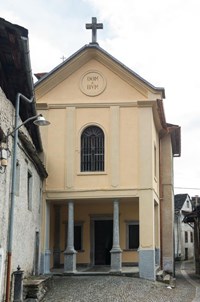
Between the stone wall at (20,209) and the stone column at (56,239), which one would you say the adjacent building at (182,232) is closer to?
the stone column at (56,239)

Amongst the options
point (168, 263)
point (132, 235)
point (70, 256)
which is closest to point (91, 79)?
point (132, 235)

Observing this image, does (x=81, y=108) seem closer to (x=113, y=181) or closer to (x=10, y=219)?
(x=113, y=181)

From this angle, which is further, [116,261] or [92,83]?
[92,83]

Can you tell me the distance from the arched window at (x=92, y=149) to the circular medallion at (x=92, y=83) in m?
1.62

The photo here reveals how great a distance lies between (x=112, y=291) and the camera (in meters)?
16.5

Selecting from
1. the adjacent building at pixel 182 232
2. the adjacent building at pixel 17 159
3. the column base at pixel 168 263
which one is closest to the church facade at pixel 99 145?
the column base at pixel 168 263

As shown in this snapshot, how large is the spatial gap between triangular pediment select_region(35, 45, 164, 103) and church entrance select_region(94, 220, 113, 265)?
21.0 ft

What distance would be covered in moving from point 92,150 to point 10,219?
9.62 m

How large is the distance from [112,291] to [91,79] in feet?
32.2

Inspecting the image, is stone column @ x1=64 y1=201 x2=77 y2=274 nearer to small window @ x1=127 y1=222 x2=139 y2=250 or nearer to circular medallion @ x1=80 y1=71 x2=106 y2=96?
small window @ x1=127 y1=222 x2=139 y2=250

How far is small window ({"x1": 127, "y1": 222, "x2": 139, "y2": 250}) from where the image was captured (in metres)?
23.8

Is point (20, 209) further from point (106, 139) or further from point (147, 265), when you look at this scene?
point (106, 139)

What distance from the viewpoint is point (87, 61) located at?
22.6m

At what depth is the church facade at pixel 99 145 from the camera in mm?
20812
